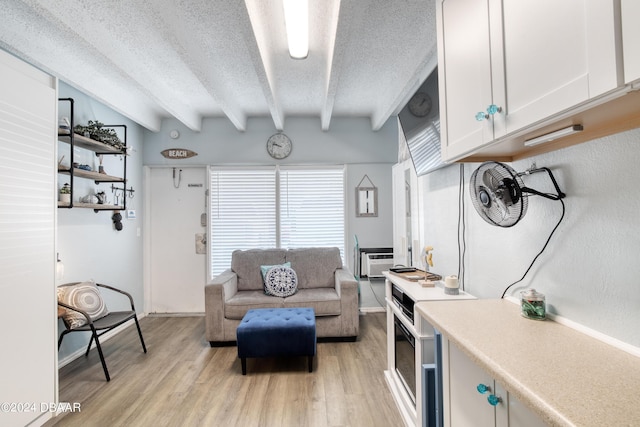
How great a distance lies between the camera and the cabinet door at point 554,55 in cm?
60

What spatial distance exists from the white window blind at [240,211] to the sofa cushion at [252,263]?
1.50ft

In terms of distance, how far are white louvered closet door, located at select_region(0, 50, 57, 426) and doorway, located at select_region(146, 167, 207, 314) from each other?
2.13 meters

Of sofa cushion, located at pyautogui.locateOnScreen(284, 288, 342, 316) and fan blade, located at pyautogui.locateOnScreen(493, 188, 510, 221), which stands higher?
fan blade, located at pyautogui.locateOnScreen(493, 188, 510, 221)

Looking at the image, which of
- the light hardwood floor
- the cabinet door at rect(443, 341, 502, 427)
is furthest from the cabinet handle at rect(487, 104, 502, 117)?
the light hardwood floor

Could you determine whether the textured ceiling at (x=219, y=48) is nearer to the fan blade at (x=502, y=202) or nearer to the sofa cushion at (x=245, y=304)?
the fan blade at (x=502, y=202)

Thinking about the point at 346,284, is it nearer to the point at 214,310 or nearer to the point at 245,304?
the point at 245,304

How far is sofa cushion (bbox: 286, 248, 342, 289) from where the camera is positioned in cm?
346

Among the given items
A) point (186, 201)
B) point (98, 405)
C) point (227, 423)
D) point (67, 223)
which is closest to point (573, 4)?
point (227, 423)

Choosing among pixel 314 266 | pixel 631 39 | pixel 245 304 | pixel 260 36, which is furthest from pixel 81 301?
pixel 631 39

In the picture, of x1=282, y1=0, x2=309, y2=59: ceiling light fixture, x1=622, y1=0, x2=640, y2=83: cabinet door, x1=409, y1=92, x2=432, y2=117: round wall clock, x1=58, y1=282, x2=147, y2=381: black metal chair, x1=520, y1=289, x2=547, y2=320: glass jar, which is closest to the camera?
x1=622, y1=0, x2=640, y2=83: cabinet door

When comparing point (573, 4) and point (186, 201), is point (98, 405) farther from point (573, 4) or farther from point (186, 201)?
point (573, 4)

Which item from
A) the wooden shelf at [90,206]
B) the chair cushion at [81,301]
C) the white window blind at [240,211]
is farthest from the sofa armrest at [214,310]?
the wooden shelf at [90,206]

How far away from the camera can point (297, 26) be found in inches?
75.6

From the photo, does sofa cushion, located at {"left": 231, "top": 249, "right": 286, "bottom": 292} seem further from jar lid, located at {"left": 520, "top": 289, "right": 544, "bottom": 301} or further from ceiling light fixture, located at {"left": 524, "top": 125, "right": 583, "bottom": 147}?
ceiling light fixture, located at {"left": 524, "top": 125, "right": 583, "bottom": 147}
